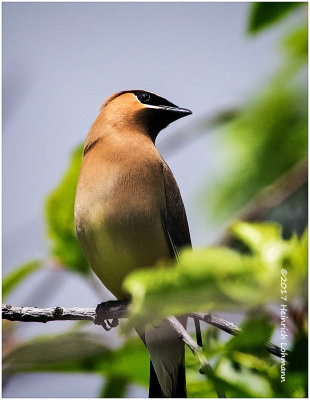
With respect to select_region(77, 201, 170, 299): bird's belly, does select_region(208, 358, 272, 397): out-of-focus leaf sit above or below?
below

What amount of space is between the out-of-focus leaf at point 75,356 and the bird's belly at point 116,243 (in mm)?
505

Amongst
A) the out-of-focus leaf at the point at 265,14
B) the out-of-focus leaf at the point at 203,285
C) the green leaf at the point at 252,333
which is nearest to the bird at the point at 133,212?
the green leaf at the point at 252,333

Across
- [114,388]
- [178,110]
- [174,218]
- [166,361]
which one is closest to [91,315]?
[114,388]

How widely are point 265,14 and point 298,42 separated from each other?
0.53 m

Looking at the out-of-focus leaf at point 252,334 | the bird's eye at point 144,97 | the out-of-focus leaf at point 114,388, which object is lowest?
the out-of-focus leaf at point 114,388

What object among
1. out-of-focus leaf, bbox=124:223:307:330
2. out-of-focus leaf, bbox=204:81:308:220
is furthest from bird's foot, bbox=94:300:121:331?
out-of-focus leaf, bbox=124:223:307:330

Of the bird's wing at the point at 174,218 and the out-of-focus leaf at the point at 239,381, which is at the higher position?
the bird's wing at the point at 174,218

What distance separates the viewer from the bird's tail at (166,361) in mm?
2012

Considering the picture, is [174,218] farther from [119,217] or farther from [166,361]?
[166,361]

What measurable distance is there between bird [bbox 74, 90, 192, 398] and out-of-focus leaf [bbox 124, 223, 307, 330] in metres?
1.06

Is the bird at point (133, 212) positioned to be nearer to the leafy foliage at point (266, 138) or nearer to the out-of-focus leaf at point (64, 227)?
the out-of-focus leaf at point (64, 227)

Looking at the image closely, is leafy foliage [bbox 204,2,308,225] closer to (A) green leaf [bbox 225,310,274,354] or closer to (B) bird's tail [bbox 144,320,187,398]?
(B) bird's tail [bbox 144,320,187,398]

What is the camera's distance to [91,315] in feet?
6.54

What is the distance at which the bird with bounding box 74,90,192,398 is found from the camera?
215 centimetres
